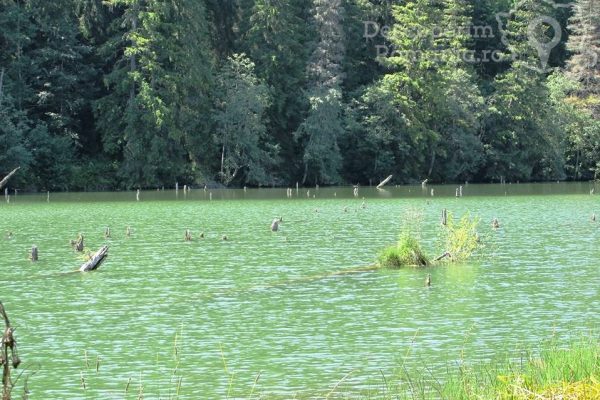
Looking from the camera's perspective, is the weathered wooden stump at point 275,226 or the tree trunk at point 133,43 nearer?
the weathered wooden stump at point 275,226

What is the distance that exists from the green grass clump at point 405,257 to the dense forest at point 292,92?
48.4 metres

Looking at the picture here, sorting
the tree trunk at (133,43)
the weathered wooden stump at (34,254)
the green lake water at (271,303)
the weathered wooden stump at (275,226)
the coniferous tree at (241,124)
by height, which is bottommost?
the green lake water at (271,303)

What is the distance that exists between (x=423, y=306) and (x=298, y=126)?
Result: 223ft

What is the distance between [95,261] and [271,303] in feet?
26.6

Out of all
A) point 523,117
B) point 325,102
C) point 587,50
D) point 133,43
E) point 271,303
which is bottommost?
point 271,303

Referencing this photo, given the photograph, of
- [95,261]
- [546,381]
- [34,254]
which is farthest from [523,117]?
[546,381]

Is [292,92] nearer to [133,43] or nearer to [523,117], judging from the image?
[133,43]

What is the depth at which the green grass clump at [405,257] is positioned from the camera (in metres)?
→ 34.1

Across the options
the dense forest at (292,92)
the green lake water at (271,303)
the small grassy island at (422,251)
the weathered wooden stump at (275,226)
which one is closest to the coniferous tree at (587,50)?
the dense forest at (292,92)

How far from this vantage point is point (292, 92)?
93375mm

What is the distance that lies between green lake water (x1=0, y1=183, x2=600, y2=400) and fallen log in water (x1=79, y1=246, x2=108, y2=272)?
0.42 meters

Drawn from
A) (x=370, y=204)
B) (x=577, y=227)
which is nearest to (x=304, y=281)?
(x=577, y=227)

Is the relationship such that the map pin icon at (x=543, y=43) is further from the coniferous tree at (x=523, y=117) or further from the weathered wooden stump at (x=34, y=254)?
the weathered wooden stump at (x=34, y=254)

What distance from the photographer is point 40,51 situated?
277ft
